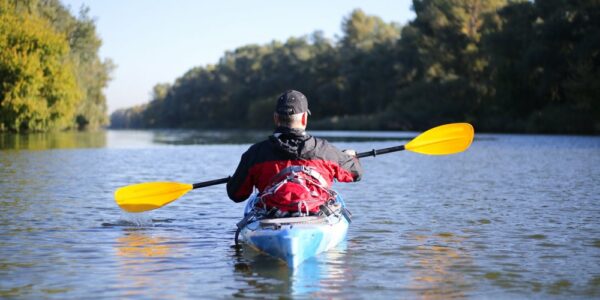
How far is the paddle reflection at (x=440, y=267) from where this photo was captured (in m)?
7.04

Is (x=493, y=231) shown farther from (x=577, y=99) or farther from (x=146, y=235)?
(x=577, y=99)

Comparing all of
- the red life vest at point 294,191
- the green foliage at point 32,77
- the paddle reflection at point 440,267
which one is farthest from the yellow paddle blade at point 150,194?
the green foliage at point 32,77

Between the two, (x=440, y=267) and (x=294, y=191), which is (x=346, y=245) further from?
(x=440, y=267)

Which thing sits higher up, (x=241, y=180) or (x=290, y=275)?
(x=241, y=180)

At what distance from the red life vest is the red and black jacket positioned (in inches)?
3.9

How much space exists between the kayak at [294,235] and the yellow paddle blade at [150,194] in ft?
6.43

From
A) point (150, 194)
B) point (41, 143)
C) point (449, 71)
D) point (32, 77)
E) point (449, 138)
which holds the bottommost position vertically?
point (41, 143)

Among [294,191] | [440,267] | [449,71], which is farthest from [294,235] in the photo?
[449,71]

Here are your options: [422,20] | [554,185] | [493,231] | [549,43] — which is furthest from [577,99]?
[493,231]

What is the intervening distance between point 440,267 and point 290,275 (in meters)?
1.47

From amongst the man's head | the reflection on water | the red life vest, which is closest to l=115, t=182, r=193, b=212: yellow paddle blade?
the red life vest

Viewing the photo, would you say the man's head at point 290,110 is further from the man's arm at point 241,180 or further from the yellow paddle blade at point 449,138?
the yellow paddle blade at point 449,138

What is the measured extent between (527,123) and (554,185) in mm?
37162

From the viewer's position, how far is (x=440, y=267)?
319 inches
